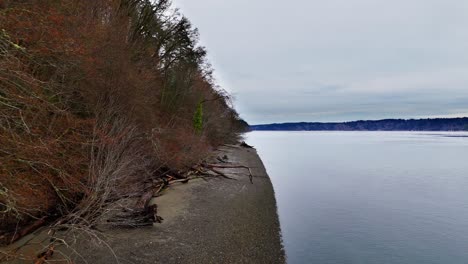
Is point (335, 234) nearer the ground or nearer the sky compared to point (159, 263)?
nearer the ground

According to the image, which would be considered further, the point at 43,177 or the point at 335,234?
the point at 335,234

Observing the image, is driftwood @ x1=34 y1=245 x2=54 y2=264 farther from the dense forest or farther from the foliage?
the foliage

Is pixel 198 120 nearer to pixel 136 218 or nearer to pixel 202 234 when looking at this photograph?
pixel 136 218

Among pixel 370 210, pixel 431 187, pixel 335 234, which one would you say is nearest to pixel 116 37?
pixel 335 234

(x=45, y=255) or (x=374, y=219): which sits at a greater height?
(x=45, y=255)

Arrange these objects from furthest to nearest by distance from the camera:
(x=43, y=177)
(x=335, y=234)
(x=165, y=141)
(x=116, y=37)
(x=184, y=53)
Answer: (x=184, y=53)
(x=165, y=141)
(x=116, y=37)
(x=335, y=234)
(x=43, y=177)

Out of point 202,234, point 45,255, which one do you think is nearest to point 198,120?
point 202,234

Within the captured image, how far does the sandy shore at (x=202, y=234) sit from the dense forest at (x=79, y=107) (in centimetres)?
140

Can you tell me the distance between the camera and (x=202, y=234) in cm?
1052

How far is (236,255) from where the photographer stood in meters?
9.20

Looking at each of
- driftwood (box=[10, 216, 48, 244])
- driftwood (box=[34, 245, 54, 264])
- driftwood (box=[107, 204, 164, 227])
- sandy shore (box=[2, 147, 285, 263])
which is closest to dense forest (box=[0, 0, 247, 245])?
driftwood (box=[10, 216, 48, 244])

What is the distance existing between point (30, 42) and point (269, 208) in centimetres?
1222

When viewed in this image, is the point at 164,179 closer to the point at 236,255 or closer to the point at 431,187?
the point at 236,255

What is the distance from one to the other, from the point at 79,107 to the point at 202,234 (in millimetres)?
6573
